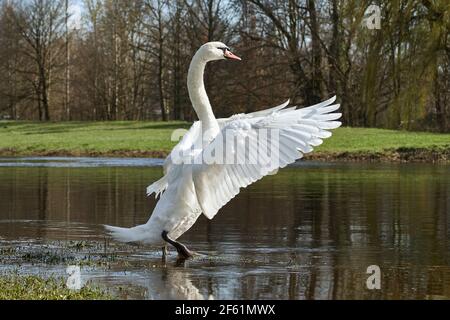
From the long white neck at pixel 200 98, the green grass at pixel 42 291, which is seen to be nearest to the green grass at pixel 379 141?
the long white neck at pixel 200 98

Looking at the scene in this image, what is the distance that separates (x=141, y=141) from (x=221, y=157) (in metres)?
30.4

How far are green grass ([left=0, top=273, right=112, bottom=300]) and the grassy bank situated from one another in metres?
23.4

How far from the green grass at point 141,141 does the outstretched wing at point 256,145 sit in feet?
75.1

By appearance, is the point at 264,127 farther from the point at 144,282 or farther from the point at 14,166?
the point at 14,166

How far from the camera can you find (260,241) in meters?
10.6

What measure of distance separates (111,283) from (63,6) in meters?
62.3

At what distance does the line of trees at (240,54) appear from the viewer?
25203 mm

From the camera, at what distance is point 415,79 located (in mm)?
24531

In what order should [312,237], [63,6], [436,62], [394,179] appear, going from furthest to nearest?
[63,6]
[436,62]
[394,179]
[312,237]

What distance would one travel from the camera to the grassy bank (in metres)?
31.2

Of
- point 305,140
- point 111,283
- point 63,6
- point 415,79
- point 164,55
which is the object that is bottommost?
point 111,283

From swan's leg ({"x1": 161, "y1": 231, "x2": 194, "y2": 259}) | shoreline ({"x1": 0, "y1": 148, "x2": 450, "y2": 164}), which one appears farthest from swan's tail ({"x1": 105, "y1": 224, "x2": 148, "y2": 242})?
shoreline ({"x1": 0, "y1": 148, "x2": 450, "y2": 164})

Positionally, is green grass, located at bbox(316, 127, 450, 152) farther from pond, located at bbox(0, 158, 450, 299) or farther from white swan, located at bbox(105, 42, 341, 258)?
white swan, located at bbox(105, 42, 341, 258)

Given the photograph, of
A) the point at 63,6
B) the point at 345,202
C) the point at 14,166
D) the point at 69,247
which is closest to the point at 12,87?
the point at 63,6
